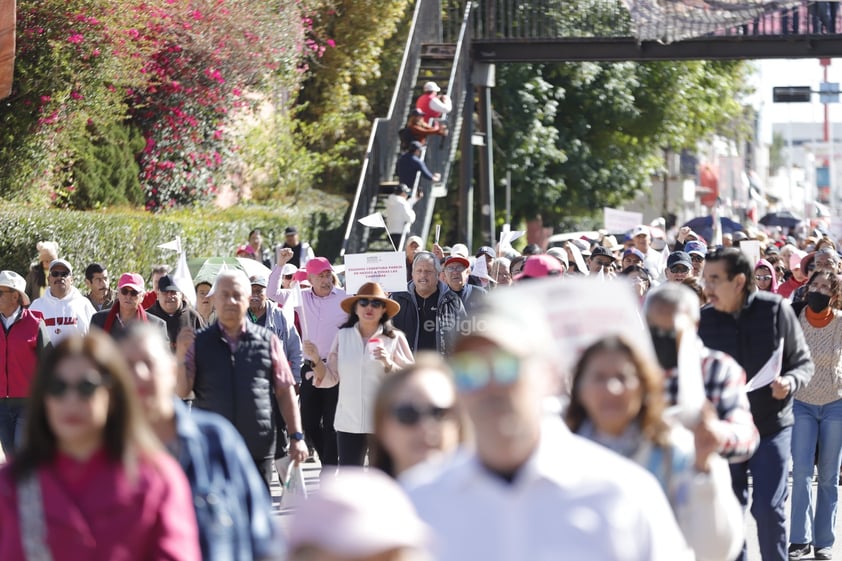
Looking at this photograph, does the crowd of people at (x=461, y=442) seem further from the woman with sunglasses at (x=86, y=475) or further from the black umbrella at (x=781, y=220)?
the black umbrella at (x=781, y=220)

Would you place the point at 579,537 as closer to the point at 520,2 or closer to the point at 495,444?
the point at 495,444

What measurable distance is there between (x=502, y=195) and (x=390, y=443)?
32.8 meters

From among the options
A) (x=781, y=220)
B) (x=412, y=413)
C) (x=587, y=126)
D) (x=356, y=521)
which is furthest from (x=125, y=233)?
(x=781, y=220)

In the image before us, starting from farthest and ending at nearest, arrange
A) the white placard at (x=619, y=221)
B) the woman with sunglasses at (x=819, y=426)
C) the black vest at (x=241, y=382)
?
1. the white placard at (x=619, y=221)
2. the woman with sunglasses at (x=819, y=426)
3. the black vest at (x=241, y=382)

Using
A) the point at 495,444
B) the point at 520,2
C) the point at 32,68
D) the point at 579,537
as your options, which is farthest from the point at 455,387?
the point at 520,2

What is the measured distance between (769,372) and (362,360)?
2959 millimetres

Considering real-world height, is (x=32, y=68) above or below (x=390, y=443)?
above

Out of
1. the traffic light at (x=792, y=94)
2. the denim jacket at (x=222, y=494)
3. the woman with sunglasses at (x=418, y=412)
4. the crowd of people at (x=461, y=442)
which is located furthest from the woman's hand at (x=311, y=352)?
the traffic light at (x=792, y=94)

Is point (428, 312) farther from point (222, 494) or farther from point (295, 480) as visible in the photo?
point (222, 494)

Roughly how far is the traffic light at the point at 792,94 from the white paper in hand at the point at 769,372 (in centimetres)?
2412

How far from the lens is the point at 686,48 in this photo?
2664 cm

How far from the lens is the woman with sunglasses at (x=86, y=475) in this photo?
4117 millimetres

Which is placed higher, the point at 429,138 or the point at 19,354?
the point at 429,138

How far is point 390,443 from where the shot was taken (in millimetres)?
3951
